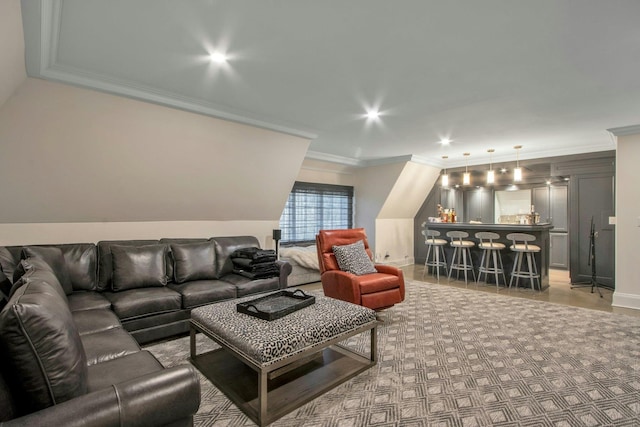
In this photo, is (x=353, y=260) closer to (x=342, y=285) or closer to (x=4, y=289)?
(x=342, y=285)

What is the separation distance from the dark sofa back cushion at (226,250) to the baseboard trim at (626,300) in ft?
16.3

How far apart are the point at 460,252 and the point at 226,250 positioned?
424 cm

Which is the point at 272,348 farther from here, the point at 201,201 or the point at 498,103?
the point at 498,103

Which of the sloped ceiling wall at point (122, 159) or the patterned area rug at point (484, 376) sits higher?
the sloped ceiling wall at point (122, 159)

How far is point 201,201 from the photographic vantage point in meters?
4.41

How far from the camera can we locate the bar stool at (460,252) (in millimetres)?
5789

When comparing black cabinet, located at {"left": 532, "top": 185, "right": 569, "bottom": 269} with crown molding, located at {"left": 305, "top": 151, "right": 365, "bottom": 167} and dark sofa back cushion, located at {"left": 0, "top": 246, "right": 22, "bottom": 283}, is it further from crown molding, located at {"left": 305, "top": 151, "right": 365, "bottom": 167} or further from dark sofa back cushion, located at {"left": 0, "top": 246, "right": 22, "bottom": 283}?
dark sofa back cushion, located at {"left": 0, "top": 246, "right": 22, "bottom": 283}

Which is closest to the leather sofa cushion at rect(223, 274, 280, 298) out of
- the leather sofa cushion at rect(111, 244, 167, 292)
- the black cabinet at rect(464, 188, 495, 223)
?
the leather sofa cushion at rect(111, 244, 167, 292)

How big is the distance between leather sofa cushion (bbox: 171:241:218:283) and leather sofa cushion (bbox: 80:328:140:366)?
143 cm

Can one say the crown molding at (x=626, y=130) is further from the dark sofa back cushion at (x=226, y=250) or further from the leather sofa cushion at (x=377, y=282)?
the dark sofa back cushion at (x=226, y=250)

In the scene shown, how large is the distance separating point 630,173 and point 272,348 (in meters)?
5.10

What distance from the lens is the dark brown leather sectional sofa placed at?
1.14 meters

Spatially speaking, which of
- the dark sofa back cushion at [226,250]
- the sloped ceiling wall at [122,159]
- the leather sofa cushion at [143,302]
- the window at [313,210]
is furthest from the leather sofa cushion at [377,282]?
the window at [313,210]

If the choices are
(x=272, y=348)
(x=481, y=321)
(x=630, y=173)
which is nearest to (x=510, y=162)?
(x=630, y=173)
